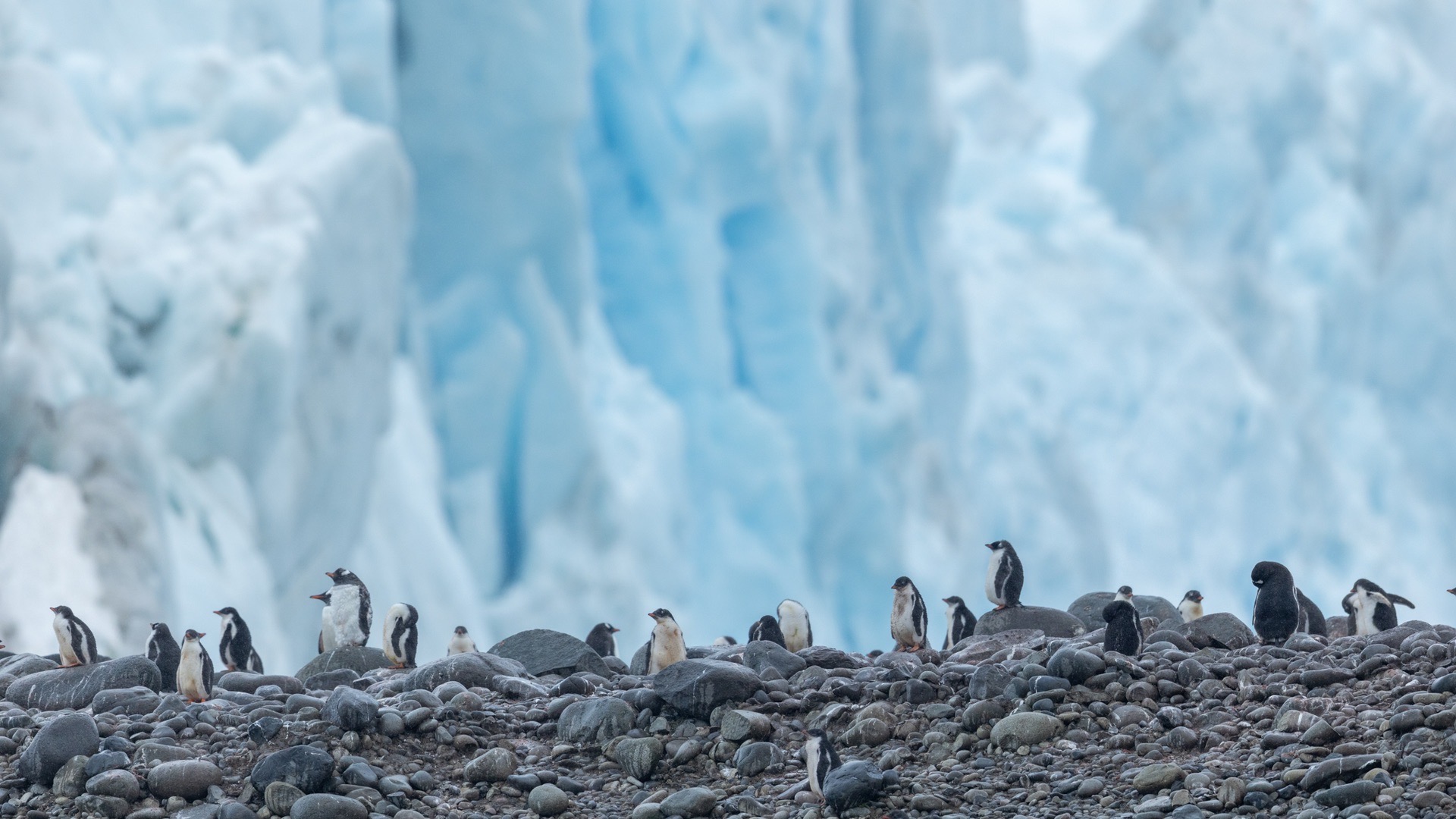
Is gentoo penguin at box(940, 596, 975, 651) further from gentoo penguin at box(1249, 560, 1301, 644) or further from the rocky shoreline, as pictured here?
the rocky shoreline

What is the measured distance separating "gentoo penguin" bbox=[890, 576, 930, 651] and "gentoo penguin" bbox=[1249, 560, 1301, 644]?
5.24 ft

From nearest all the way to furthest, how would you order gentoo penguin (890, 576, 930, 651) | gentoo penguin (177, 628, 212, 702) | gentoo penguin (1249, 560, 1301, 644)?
gentoo penguin (177, 628, 212, 702), gentoo penguin (1249, 560, 1301, 644), gentoo penguin (890, 576, 930, 651)

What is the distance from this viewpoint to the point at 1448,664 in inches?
226

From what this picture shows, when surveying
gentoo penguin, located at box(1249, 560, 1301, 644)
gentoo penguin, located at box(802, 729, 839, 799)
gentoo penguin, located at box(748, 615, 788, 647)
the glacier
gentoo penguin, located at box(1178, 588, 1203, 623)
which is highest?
the glacier

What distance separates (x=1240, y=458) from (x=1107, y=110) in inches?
350

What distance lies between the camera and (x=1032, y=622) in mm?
7348

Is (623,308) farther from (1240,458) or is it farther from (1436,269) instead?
(1436,269)

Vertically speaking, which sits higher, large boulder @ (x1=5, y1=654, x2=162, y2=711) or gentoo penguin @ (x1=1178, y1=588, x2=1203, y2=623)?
gentoo penguin @ (x1=1178, y1=588, x2=1203, y2=623)

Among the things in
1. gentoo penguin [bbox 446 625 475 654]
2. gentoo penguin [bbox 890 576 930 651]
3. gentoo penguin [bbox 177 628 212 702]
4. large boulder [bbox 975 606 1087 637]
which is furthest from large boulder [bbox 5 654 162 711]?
large boulder [bbox 975 606 1087 637]

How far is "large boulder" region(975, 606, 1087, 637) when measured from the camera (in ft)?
23.9

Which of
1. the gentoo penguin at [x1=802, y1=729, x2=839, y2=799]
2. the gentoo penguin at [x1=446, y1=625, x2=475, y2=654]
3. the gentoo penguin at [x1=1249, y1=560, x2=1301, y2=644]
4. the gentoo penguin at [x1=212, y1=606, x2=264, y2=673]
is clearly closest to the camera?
the gentoo penguin at [x1=802, y1=729, x2=839, y2=799]

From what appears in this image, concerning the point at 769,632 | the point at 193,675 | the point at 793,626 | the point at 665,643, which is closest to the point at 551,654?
the point at 665,643

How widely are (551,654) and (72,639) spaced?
230cm

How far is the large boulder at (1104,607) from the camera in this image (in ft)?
24.7
